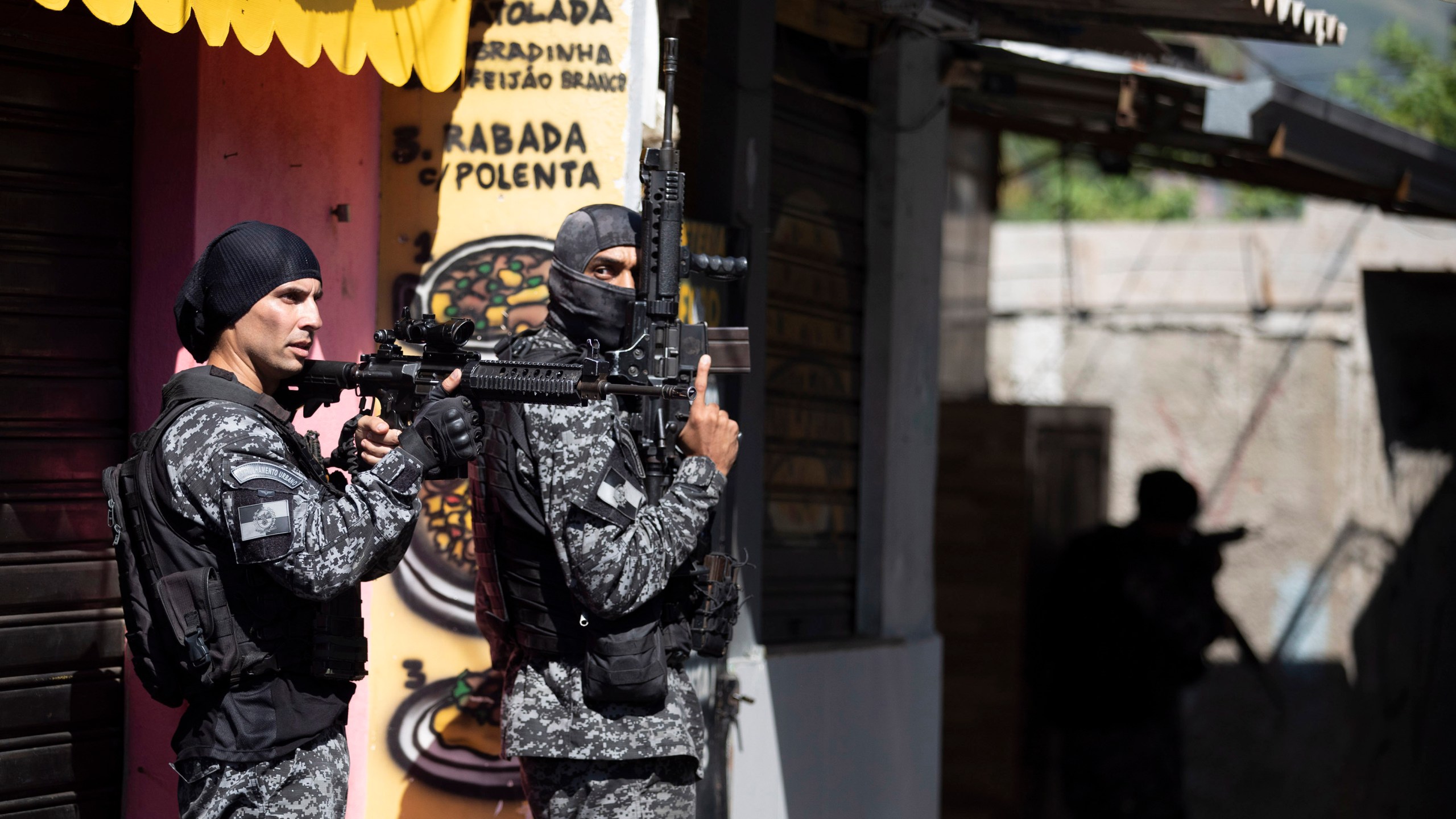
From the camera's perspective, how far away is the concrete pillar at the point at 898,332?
520 centimetres

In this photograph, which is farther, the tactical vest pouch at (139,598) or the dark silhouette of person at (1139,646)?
the dark silhouette of person at (1139,646)

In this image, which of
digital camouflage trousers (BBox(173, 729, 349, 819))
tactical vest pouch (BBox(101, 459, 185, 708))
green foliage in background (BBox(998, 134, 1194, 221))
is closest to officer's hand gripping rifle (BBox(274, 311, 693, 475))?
tactical vest pouch (BBox(101, 459, 185, 708))

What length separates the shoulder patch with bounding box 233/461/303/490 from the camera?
229 centimetres

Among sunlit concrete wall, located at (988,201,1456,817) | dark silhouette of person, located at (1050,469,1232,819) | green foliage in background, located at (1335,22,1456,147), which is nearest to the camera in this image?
dark silhouette of person, located at (1050,469,1232,819)

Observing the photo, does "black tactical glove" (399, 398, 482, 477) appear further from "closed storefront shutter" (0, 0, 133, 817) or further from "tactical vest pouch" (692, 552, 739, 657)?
"closed storefront shutter" (0, 0, 133, 817)

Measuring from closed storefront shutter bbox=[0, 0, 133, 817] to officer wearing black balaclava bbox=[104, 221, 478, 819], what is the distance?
91 cm

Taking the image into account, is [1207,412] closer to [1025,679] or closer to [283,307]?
[1025,679]

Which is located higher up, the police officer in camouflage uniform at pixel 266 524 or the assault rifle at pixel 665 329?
the assault rifle at pixel 665 329

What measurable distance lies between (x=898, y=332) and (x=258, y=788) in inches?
131

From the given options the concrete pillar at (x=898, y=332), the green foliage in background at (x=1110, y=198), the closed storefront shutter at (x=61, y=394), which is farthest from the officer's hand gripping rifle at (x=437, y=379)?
the green foliage in background at (x=1110, y=198)

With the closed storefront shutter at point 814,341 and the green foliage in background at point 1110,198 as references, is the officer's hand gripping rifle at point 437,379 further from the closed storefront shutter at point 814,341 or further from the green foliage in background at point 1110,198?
the green foliage in background at point 1110,198

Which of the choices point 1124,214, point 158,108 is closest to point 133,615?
point 158,108

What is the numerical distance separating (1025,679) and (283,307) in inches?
210

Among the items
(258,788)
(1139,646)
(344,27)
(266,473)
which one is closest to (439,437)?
(266,473)
